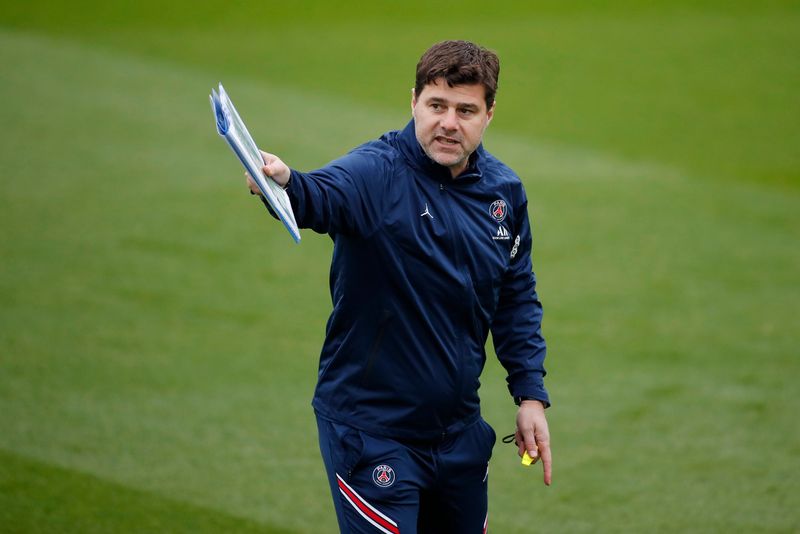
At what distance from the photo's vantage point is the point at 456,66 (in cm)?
323

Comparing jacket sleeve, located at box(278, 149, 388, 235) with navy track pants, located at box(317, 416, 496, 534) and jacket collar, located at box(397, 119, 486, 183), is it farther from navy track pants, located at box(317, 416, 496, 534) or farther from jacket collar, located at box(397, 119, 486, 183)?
navy track pants, located at box(317, 416, 496, 534)

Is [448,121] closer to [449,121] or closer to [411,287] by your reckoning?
[449,121]

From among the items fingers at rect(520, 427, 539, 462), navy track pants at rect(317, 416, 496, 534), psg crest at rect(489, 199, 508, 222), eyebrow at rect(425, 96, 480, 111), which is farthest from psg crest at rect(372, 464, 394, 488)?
eyebrow at rect(425, 96, 480, 111)

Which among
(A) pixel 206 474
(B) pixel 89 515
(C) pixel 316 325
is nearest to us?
(B) pixel 89 515

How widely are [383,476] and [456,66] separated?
3.99 ft

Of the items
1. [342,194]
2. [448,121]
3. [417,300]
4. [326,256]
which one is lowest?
[326,256]

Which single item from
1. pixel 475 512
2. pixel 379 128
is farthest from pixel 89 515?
pixel 379 128

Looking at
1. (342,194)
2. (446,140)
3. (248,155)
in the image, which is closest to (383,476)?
(342,194)

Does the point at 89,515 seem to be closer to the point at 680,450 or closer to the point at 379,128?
the point at 680,450

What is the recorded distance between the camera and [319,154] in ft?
34.5

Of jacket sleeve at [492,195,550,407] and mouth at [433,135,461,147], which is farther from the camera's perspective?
jacket sleeve at [492,195,550,407]

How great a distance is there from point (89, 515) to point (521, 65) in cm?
965

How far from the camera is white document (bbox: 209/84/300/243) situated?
266 centimetres

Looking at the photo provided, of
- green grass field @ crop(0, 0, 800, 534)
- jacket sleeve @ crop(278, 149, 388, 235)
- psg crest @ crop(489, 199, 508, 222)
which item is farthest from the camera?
green grass field @ crop(0, 0, 800, 534)
